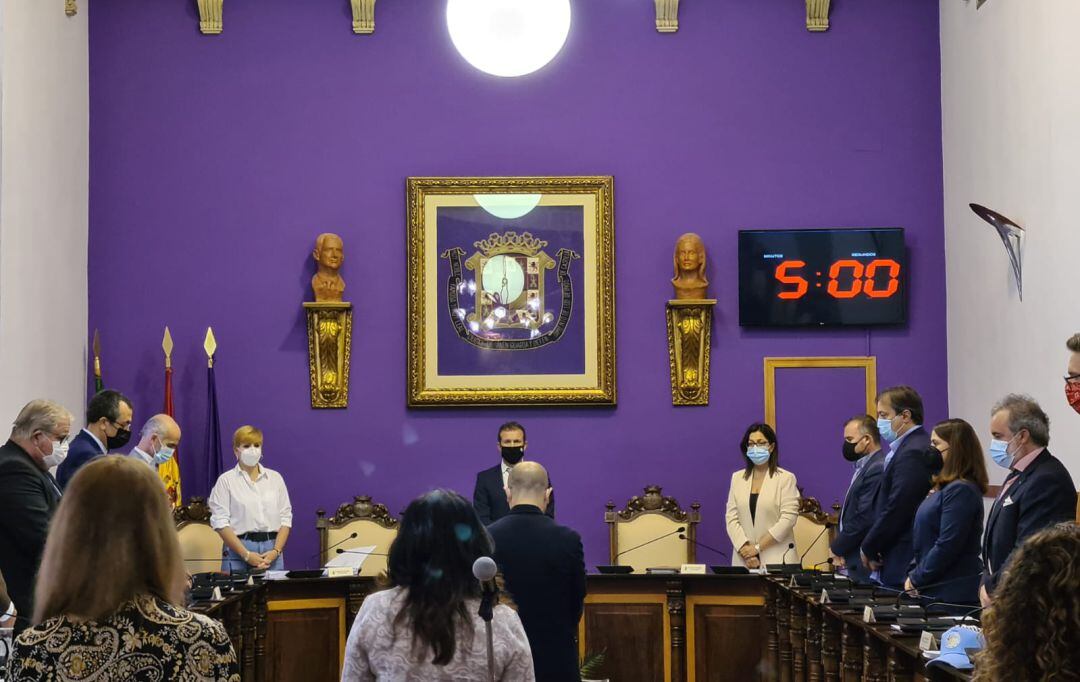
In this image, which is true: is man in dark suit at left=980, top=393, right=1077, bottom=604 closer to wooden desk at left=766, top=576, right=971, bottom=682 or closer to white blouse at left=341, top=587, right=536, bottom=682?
wooden desk at left=766, top=576, right=971, bottom=682

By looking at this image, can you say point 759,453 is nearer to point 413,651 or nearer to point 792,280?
point 792,280

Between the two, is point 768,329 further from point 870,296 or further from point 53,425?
point 53,425

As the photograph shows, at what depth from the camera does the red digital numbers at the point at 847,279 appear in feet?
29.2

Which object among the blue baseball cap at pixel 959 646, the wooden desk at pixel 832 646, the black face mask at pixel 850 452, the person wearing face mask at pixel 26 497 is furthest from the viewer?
the black face mask at pixel 850 452

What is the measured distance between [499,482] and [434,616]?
4855 millimetres

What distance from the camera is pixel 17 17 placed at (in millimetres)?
7672

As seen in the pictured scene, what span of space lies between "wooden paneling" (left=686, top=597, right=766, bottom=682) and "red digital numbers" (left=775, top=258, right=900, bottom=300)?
242cm

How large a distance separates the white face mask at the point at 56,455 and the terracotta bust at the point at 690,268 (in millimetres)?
4599

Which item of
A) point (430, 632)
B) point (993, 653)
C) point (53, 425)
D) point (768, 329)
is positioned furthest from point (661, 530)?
point (993, 653)

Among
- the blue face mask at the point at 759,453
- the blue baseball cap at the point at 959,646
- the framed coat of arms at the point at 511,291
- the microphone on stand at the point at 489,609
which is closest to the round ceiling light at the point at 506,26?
the framed coat of arms at the point at 511,291

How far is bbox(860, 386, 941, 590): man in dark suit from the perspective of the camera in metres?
6.46

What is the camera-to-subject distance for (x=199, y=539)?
8125 millimetres

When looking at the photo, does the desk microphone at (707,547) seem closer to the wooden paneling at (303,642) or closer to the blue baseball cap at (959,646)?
the wooden paneling at (303,642)

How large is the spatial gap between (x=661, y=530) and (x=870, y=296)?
2.12m
